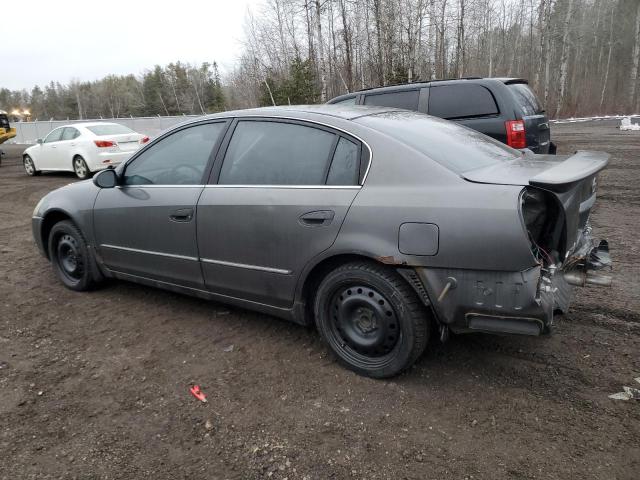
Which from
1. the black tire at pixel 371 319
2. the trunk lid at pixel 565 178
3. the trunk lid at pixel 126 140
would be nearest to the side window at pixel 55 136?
the trunk lid at pixel 126 140

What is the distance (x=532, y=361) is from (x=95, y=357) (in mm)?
2892

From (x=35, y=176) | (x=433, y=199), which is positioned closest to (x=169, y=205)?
(x=433, y=199)

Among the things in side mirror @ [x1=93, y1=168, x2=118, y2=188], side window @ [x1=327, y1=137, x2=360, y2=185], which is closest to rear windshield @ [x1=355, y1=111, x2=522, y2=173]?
side window @ [x1=327, y1=137, x2=360, y2=185]

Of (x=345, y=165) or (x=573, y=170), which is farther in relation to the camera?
(x=345, y=165)

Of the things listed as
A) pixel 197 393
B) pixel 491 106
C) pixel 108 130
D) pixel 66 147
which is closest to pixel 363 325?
pixel 197 393

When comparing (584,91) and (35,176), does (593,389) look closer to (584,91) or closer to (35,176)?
(35,176)

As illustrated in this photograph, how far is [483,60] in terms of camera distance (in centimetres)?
4172

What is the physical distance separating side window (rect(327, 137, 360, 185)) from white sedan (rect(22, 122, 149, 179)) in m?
10.2

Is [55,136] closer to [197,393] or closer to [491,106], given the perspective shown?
[491,106]

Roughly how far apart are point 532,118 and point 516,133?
1.66ft

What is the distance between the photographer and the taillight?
6.36m

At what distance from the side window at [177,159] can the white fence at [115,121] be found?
20.4 meters

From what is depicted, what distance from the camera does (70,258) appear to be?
14.5ft

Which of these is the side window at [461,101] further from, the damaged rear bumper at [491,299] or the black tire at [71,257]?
the black tire at [71,257]
